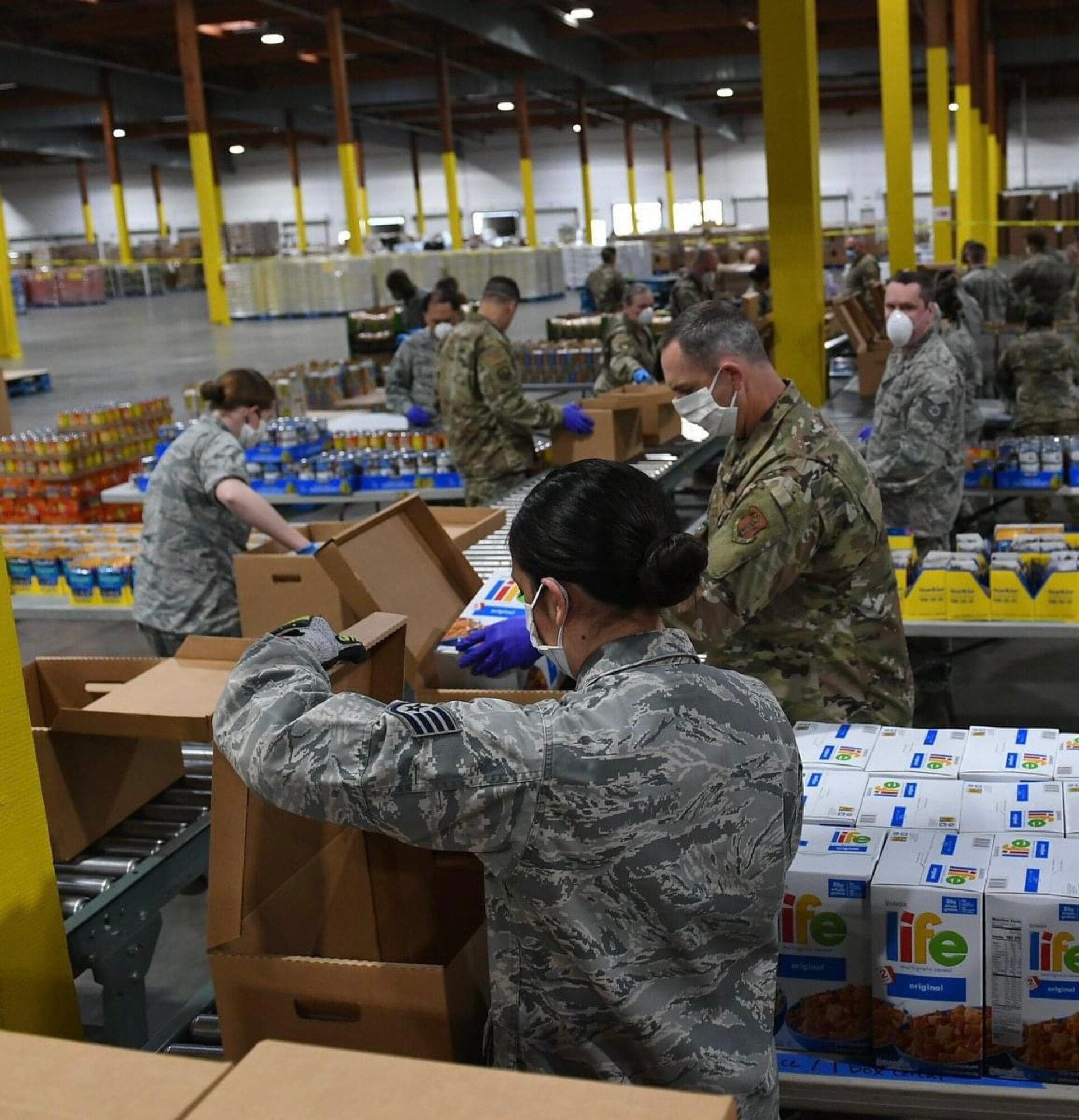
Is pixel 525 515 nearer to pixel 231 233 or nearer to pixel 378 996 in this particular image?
pixel 378 996

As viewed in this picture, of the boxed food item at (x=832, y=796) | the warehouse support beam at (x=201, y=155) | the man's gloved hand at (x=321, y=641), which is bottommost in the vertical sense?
the boxed food item at (x=832, y=796)

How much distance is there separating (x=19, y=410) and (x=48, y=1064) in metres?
14.6

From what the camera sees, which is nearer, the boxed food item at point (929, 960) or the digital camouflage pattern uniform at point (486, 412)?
the boxed food item at point (929, 960)

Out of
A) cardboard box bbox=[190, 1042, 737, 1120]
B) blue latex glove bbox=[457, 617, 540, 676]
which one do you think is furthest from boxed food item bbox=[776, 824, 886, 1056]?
blue latex glove bbox=[457, 617, 540, 676]

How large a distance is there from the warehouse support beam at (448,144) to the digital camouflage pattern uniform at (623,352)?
54.1 ft

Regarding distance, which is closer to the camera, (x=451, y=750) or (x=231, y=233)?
(x=451, y=750)

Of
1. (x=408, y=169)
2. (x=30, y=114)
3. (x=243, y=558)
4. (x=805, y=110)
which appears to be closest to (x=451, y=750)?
(x=243, y=558)

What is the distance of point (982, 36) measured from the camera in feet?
72.7

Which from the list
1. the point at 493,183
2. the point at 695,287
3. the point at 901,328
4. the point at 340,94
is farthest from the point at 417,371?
the point at 493,183

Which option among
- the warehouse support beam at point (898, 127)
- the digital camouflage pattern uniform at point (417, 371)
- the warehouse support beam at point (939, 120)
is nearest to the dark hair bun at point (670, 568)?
the digital camouflage pattern uniform at point (417, 371)

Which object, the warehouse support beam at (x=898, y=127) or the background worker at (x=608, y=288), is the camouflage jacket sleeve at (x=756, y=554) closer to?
the warehouse support beam at (x=898, y=127)

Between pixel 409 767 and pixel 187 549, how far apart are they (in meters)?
3.35

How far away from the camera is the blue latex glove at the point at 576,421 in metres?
6.20

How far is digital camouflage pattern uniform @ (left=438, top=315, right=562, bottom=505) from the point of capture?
6129 millimetres
